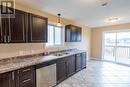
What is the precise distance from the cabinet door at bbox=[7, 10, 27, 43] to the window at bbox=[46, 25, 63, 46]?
1.61 meters

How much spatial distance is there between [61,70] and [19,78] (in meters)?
1.54

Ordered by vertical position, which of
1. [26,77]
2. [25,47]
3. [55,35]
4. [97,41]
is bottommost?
[26,77]

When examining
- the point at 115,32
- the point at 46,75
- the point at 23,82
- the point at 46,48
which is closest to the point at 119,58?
the point at 115,32

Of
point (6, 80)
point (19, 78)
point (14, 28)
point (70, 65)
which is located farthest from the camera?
point (70, 65)

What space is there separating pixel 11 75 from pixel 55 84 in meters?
1.50

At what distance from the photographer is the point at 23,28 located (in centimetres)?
248

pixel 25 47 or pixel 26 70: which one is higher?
pixel 25 47

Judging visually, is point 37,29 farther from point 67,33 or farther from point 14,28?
point 67,33

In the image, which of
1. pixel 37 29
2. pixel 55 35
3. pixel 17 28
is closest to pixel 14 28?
pixel 17 28

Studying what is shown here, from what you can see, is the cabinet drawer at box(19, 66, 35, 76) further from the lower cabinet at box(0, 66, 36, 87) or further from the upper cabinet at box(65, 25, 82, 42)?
the upper cabinet at box(65, 25, 82, 42)

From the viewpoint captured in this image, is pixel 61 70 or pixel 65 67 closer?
pixel 61 70

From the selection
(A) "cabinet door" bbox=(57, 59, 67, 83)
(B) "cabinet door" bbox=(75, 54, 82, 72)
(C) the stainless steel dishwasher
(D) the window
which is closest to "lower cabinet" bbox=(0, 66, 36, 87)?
(C) the stainless steel dishwasher

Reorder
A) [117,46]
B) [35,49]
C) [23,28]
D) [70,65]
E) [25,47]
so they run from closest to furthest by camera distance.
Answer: [23,28] < [25,47] < [35,49] < [70,65] < [117,46]

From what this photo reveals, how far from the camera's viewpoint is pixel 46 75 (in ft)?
9.12
